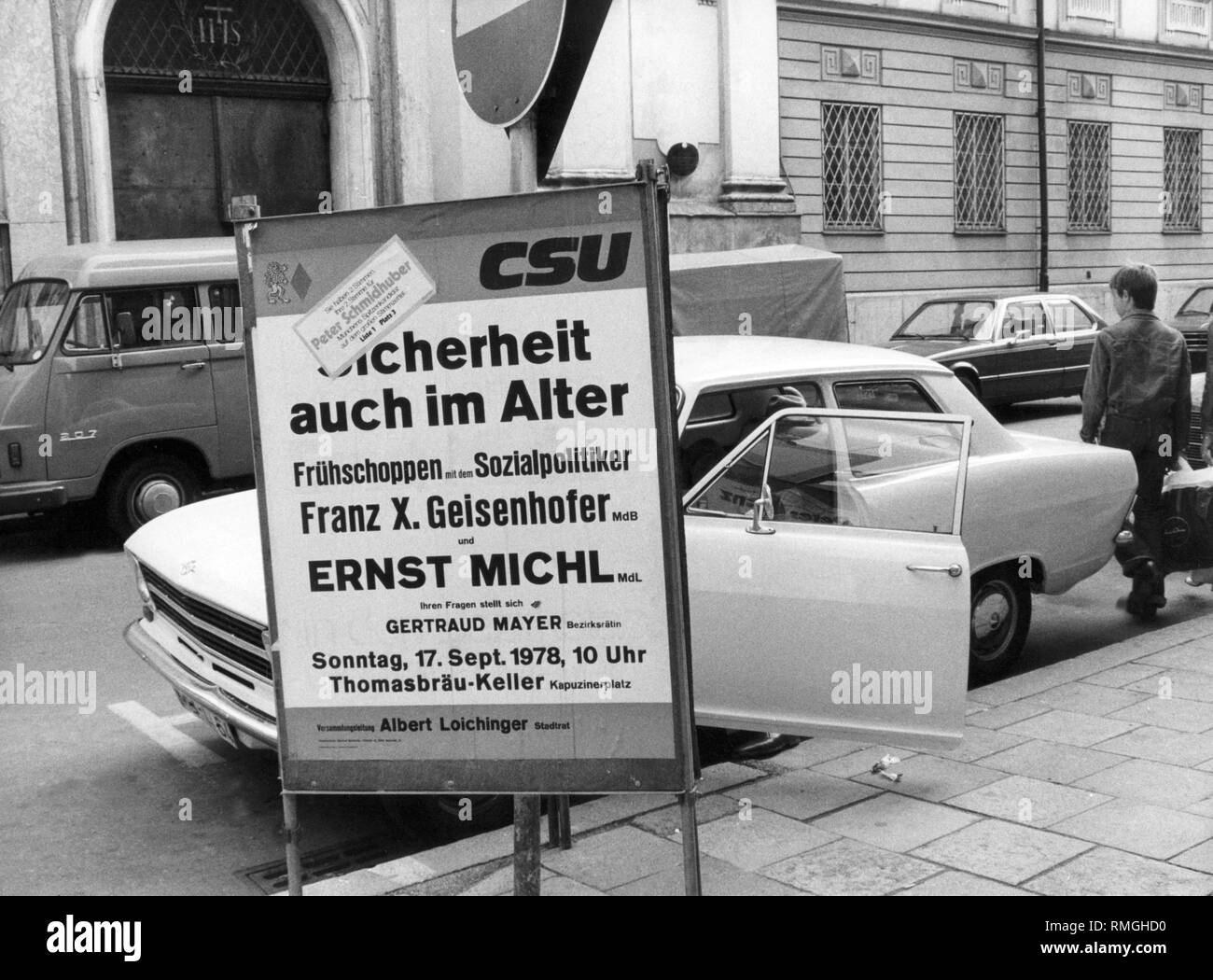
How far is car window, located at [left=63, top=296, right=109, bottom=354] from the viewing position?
10.8 meters

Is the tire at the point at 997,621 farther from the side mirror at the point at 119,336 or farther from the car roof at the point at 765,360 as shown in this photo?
the side mirror at the point at 119,336

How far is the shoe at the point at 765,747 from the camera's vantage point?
5.48m

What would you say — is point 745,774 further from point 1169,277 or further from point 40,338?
point 1169,277

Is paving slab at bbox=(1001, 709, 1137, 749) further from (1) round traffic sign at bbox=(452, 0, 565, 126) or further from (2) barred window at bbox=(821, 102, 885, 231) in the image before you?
(2) barred window at bbox=(821, 102, 885, 231)

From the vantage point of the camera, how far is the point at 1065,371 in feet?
59.6

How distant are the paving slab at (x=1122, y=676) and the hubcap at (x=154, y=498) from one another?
739 centimetres

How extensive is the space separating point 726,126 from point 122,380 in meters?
13.5

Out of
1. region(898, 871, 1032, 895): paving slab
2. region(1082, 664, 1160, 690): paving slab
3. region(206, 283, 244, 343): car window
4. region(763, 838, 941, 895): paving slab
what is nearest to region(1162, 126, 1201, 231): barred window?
region(206, 283, 244, 343): car window

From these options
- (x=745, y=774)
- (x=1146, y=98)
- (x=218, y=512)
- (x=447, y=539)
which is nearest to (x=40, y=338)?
(x=218, y=512)

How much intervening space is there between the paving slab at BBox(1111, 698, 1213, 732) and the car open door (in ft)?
3.94

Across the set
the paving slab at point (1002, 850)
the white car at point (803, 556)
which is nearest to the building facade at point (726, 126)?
the white car at point (803, 556)

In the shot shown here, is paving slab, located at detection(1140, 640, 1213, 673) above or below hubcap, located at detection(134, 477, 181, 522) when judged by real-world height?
below

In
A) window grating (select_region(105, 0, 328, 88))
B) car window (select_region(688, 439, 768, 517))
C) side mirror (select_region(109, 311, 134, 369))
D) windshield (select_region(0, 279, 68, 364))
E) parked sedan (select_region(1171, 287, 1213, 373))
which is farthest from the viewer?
parked sedan (select_region(1171, 287, 1213, 373))

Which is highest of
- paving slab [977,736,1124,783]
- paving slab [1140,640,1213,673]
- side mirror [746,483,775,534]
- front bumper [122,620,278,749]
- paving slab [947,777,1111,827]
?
side mirror [746,483,775,534]
